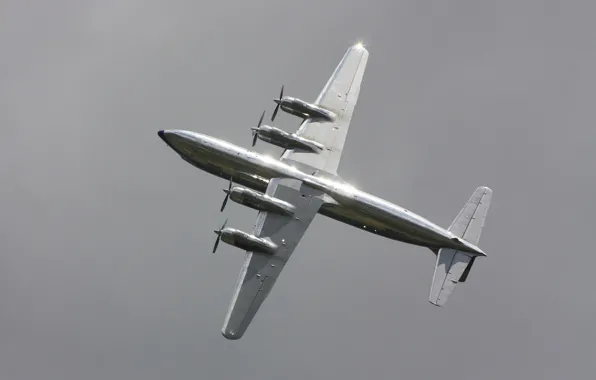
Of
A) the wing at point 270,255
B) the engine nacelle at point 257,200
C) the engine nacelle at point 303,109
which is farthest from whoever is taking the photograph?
the engine nacelle at point 303,109

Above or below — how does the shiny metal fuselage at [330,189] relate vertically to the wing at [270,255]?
above

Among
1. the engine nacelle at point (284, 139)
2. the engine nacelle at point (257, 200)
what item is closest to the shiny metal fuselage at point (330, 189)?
the engine nacelle at point (284, 139)

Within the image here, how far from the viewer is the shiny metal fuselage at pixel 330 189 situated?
86.4 m

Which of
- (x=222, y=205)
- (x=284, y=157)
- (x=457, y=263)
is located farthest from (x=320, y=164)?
(x=457, y=263)

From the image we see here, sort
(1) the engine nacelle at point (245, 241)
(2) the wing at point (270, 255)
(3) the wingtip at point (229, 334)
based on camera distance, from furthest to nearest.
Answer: (1) the engine nacelle at point (245, 241), (2) the wing at point (270, 255), (3) the wingtip at point (229, 334)

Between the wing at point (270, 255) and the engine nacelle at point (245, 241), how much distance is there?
23.1 inches

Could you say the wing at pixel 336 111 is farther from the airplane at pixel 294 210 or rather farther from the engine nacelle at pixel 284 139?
the engine nacelle at pixel 284 139

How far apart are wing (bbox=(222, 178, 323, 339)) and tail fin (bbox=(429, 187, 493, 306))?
14.0 metres

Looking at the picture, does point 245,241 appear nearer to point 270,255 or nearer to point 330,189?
point 270,255

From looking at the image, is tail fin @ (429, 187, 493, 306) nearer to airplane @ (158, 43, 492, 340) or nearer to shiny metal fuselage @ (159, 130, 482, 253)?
airplane @ (158, 43, 492, 340)

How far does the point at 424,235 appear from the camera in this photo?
87.1m

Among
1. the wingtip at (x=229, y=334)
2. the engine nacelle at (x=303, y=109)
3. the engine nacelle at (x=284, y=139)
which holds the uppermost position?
the engine nacelle at (x=303, y=109)

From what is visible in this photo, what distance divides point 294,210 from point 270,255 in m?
5.34

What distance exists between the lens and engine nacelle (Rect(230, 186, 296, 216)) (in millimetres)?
83875
